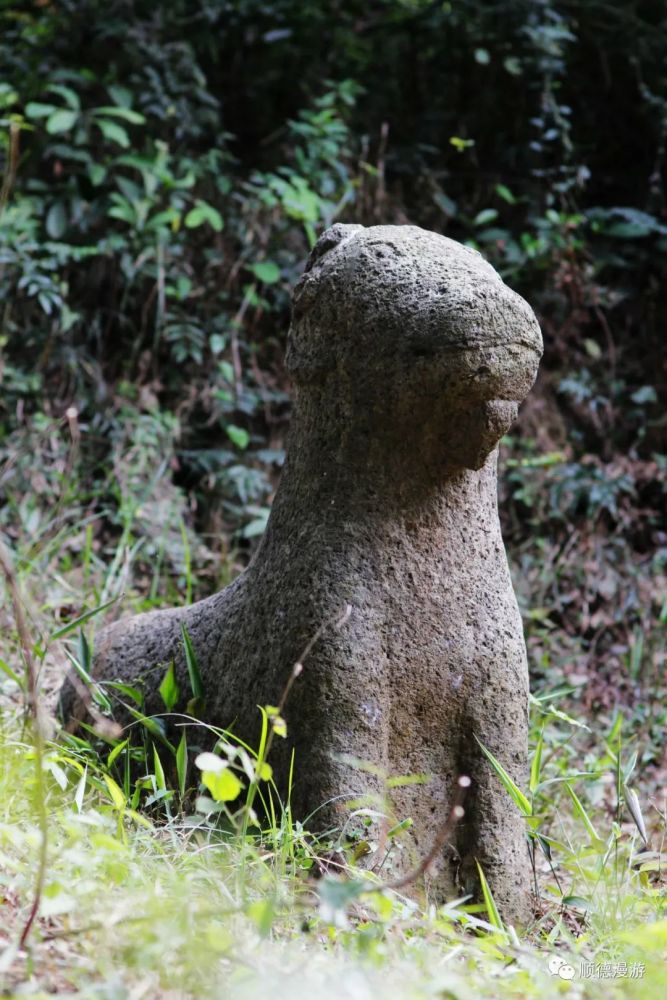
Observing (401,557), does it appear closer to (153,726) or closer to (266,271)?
(153,726)

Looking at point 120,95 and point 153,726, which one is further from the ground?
point 120,95

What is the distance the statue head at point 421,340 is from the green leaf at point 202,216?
2.34 meters

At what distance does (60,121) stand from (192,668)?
2.91 meters

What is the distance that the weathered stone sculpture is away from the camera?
1.85 m

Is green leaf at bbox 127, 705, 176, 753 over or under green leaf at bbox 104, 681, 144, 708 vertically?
under

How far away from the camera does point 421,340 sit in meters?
1.83

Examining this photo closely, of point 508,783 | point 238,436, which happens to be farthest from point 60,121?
point 508,783

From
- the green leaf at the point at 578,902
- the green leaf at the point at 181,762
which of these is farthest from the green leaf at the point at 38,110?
the green leaf at the point at 578,902

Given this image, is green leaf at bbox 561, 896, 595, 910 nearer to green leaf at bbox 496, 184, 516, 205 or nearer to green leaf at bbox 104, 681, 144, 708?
green leaf at bbox 104, 681, 144, 708

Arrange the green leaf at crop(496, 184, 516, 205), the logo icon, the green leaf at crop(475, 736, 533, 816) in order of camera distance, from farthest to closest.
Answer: the green leaf at crop(496, 184, 516, 205), the green leaf at crop(475, 736, 533, 816), the logo icon

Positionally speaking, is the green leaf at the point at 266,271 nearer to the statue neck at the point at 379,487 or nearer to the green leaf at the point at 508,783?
the statue neck at the point at 379,487

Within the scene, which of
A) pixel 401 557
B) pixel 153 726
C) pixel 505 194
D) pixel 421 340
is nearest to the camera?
pixel 421 340

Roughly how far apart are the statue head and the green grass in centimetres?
61

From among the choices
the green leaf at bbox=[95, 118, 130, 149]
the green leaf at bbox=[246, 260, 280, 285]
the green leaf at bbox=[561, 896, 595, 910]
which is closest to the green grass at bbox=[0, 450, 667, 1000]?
the green leaf at bbox=[561, 896, 595, 910]
